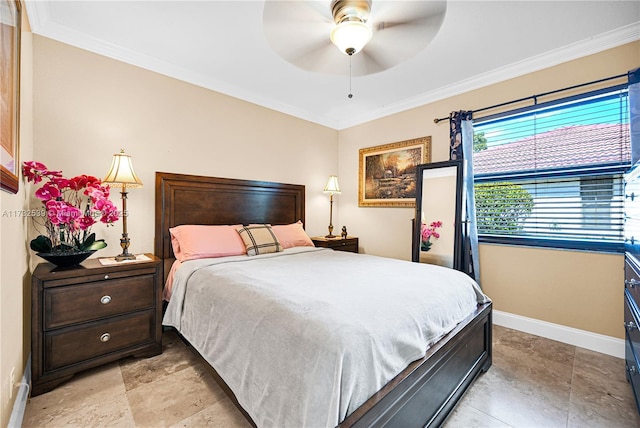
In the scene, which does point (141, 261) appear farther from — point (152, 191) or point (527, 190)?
point (527, 190)

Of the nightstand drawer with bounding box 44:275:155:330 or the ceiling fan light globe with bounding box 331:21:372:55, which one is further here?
the nightstand drawer with bounding box 44:275:155:330

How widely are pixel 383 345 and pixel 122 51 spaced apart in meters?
3.21

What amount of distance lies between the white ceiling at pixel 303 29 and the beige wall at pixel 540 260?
12 cm

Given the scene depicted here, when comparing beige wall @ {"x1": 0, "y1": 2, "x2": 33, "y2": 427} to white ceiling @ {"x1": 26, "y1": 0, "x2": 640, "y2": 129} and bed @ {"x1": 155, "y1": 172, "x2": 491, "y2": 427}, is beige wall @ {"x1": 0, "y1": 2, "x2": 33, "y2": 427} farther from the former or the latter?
bed @ {"x1": 155, "y1": 172, "x2": 491, "y2": 427}

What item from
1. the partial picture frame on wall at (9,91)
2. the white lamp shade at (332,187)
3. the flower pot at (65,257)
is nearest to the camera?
the partial picture frame on wall at (9,91)

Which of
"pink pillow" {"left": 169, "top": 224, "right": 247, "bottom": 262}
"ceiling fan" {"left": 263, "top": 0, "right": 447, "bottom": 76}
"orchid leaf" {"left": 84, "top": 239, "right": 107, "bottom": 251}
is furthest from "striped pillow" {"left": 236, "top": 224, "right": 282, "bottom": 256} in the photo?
"ceiling fan" {"left": 263, "top": 0, "right": 447, "bottom": 76}

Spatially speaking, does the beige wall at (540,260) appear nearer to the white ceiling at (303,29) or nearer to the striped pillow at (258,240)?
the white ceiling at (303,29)

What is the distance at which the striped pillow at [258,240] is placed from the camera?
2.78m

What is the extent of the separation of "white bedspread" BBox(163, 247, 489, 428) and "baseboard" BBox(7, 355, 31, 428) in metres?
0.80

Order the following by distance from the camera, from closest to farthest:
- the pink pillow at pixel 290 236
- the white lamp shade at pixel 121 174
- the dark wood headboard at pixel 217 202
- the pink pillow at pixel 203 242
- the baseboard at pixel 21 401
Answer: the baseboard at pixel 21 401 < the white lamp shade at pixel 121 174 < the pink pillow at pixel 203 242 < the dark wood headboard at pixel 217 202 < the pink pillow at pixel 290 236

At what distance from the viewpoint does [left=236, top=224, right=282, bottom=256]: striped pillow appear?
2779mm

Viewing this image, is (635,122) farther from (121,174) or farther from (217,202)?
(121,174)

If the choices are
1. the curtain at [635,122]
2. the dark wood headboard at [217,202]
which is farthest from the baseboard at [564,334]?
the dark wood headboard at [217,202]

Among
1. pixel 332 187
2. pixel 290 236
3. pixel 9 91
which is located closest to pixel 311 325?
pixel 9 91
